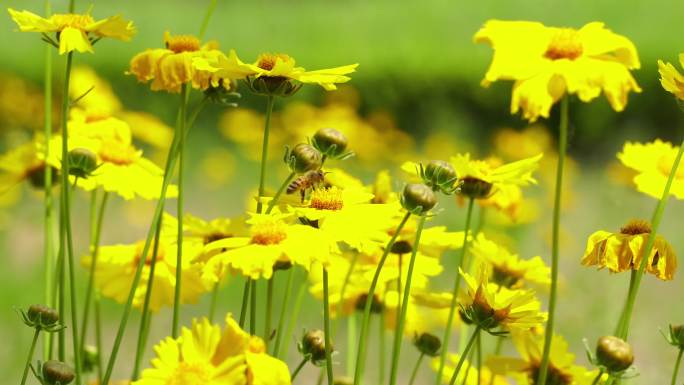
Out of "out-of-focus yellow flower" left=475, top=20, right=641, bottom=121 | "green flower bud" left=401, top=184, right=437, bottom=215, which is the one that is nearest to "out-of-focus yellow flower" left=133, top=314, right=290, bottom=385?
"green flower bud" left=401, top=184, right=437, bottom=215

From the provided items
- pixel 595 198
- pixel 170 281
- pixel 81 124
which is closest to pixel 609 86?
pixel 170 281

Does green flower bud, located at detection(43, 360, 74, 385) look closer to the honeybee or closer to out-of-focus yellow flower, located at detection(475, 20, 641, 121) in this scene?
the honeybee

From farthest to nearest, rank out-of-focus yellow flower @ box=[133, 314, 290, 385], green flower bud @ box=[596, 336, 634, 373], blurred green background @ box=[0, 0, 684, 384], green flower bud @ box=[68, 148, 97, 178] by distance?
blurred green background @ box=[0, 0, 684, 384]
green flower bud @ box=[68, 148, 97, 178]
green flower bud @ box=[596, 336, 634, 373]
out-of-focus yellow flower @ box=[133, 314, 290, 385]

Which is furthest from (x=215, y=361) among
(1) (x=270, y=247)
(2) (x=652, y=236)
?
(2) (x=652, y=236)

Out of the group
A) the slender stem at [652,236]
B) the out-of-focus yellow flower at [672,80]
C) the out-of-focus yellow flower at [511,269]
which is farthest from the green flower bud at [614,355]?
the out-of-focus yellow flower at [511,269]

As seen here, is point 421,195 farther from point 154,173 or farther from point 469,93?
point 469,93
